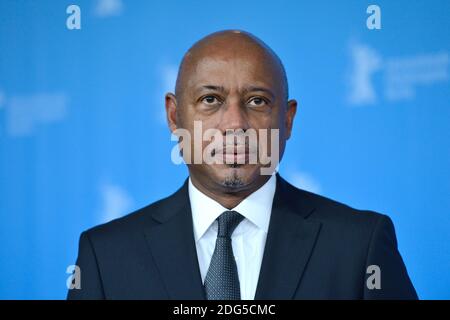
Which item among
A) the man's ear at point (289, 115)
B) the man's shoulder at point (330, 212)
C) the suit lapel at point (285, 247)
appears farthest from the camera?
the man's ear at point (289, 115)

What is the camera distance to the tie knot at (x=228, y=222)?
1761 mm

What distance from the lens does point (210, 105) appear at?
177cm

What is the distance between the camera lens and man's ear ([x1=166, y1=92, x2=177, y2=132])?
193 cm

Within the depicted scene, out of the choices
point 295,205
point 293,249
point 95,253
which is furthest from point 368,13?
point 95,253

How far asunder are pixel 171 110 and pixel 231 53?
29 cm

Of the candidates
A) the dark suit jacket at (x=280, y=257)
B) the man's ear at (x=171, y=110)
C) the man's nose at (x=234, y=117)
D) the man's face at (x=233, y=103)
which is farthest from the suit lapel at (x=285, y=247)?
the man's ear at (x=171, y=110)

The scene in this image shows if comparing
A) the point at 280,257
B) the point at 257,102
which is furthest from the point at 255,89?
the point at 280,257

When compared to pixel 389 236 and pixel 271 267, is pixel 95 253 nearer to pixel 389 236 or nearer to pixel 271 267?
pixel 271 267

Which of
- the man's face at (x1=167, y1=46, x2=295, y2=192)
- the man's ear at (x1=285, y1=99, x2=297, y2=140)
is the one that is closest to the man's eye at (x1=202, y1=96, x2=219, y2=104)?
the man's face at (x1=167, y1=46, x2=295, y2=192)

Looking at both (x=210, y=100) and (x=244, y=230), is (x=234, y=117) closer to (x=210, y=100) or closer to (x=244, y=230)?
(x=210, y=100)

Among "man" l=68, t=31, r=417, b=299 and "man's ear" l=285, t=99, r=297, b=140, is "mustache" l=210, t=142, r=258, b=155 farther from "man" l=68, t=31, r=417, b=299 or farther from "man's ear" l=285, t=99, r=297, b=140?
"man's ear" l=285, t=99, r=297, b=140

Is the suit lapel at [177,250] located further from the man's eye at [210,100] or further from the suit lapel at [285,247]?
the man's eye at [210,100]

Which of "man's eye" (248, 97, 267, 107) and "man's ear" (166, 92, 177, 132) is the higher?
"man's ear" (166, 92, 177, 132)

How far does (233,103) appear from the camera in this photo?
1.74 metres
